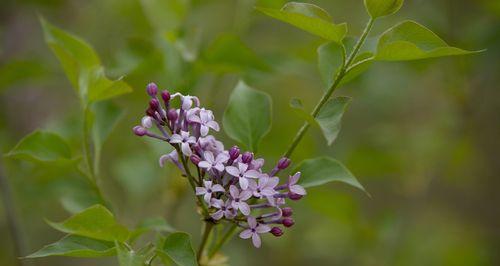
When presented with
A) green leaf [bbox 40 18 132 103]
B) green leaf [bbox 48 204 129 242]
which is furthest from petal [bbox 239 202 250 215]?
green leaf [bbox 40 18 132 103]

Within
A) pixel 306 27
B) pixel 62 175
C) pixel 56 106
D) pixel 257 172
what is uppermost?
pixel 306 27

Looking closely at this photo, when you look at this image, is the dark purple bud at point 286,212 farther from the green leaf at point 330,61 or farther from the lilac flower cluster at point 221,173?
the green leaf at point 330,61

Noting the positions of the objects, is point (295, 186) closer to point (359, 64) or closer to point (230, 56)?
point (359, 64)

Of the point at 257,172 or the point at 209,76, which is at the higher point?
the point at 257,172

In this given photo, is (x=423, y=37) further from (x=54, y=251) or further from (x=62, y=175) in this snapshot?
(x=62, y=175)

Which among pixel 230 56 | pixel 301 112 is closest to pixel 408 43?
pixel 301 112

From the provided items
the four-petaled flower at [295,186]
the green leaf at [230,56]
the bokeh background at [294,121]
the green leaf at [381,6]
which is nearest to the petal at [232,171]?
the four-petaled flower at [295,186]

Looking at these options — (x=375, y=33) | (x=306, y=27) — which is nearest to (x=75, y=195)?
(x=306, y=27)
